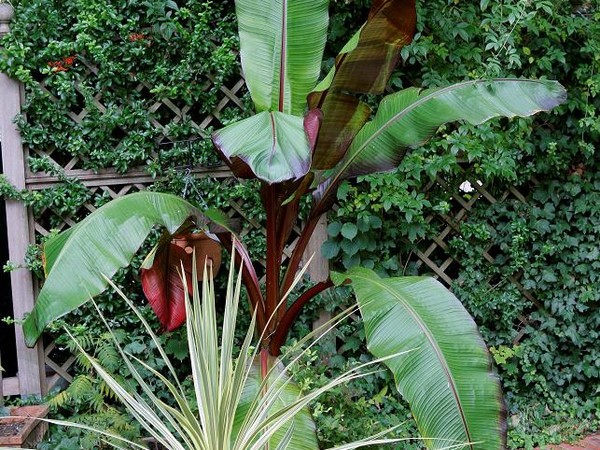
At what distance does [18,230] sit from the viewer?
321cm

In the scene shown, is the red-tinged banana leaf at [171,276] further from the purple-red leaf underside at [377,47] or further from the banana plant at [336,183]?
the purple-red leaf underside at [377,47]

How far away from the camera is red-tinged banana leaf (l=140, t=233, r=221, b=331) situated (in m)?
2.66

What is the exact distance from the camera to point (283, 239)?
2814 millimetres

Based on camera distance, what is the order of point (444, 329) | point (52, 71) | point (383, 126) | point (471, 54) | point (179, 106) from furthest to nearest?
point (471, 54) < point (179, 106) < point (52, 71) < point (383, 126) < point (444, 329)

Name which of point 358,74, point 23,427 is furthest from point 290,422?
point 358,74

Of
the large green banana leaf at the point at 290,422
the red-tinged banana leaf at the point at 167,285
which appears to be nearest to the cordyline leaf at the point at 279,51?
the red-tinged banana leaf at the point at 167,285

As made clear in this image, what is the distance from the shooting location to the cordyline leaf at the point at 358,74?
2529 millimetres

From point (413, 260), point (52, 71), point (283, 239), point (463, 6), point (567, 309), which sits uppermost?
point (463, 6)

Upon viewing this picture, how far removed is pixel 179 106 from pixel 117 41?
1.52ft

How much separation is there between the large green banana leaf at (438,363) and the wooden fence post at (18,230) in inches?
74.4

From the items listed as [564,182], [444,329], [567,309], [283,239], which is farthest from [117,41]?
[567,309]

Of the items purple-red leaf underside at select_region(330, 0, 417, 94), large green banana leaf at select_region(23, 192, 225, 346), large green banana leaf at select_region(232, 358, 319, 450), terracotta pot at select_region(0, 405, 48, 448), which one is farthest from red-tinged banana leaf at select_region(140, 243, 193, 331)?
purple-red leaf underside at select_region(330, 0, 417, 94)

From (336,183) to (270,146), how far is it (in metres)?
0.87

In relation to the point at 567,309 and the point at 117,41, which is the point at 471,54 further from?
the point at 117,41
